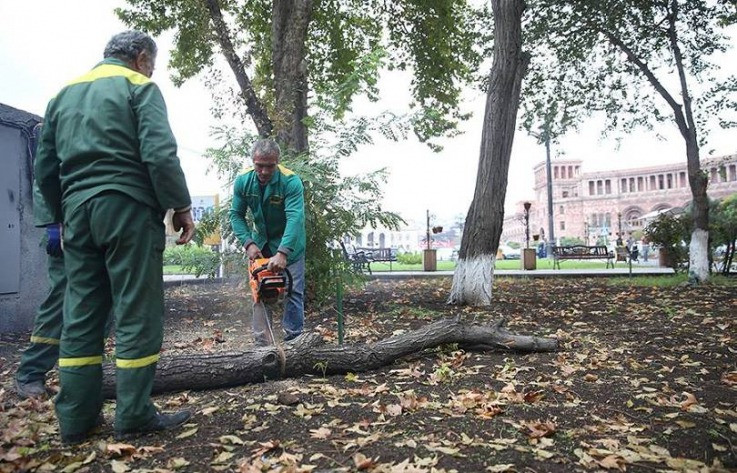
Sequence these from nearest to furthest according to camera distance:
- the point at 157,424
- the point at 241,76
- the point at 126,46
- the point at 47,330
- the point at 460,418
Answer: the point at 157,424
the point at 126,46
the point at 460,418
the point at 47,330
the point at 241,76

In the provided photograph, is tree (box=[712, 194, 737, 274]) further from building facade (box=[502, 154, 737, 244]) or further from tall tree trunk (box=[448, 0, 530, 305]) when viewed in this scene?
building facade (box=[502, 154, 737, 244])

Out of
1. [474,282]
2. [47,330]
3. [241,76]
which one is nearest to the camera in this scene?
[47,330]

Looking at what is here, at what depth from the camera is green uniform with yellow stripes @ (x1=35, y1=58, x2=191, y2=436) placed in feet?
8.53

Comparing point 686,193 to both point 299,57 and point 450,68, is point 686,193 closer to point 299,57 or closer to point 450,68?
point 450,68

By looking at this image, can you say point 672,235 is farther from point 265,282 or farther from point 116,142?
point 116,142

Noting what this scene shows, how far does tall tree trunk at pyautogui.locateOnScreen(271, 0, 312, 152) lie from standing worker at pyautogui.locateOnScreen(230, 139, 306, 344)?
176 inches

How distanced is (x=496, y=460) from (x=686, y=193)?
10350 centimetres

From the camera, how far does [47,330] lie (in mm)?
3371

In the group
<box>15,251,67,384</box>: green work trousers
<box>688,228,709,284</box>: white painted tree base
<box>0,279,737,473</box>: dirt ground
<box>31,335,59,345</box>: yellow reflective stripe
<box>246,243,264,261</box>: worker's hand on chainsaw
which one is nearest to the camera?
<box>0,279,737,473</box>: dirt ground

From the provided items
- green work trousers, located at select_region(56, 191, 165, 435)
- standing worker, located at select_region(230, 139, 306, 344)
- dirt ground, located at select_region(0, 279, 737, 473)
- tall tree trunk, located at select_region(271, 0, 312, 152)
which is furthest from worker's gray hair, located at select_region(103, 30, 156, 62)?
tall tree trunk, located at select_region(271, 0, 312, 152)

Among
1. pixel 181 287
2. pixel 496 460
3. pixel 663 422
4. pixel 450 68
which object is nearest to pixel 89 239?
pixel 496 460

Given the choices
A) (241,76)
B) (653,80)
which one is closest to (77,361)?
(241,76)

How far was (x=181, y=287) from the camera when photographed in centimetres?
1380

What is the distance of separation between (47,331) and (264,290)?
1441 mm
